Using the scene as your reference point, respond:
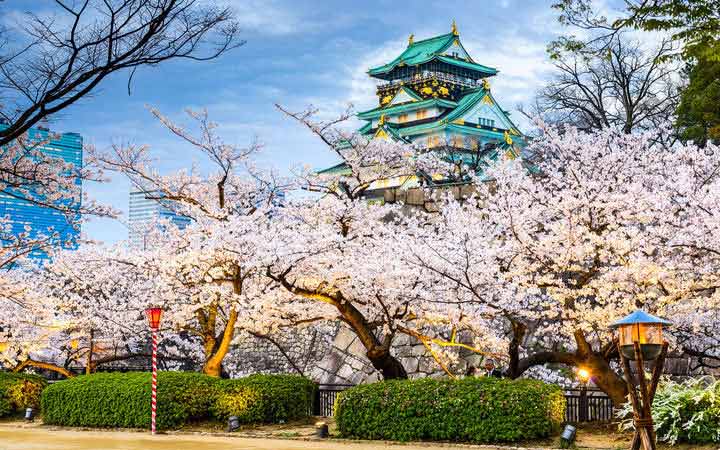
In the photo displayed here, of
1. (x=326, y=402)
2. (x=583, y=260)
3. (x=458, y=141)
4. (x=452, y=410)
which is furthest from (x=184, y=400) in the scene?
(x=458, y=141)

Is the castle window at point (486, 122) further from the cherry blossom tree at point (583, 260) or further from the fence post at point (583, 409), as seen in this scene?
the fence post at point (583, 409)

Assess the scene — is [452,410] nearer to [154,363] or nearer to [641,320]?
[641,320]

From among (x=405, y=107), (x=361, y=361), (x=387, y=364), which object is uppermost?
(x=405, y=107)

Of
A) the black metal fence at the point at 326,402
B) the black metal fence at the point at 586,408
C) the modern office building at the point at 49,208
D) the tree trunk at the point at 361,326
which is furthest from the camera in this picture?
the black metal fence at the point at 326,402

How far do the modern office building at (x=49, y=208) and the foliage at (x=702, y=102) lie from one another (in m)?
17.1

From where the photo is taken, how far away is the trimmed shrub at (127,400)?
2002 cm

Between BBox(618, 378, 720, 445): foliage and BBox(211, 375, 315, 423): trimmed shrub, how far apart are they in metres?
8.29

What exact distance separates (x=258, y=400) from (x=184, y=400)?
1.64 m

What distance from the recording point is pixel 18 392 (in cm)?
2464

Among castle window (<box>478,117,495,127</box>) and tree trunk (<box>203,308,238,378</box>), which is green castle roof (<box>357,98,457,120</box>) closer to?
castle window (<box>478,117,495,127</box>)

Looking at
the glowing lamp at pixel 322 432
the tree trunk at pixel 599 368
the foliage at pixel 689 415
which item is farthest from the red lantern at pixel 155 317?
the foliage at pixel 689 415

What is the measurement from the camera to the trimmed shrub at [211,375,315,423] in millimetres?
19922

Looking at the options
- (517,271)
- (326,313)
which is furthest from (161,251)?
(517,271)

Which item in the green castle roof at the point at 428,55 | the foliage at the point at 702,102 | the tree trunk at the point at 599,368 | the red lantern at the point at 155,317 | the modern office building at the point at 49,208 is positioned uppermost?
the green castle roof at the point at 428,55
